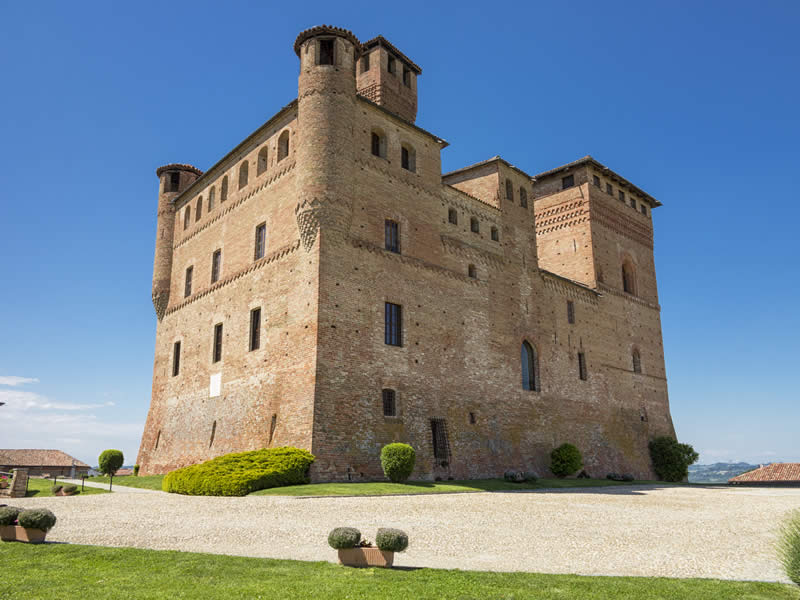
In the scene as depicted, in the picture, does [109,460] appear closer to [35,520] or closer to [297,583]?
[35,520]

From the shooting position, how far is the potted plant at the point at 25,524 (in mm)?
8820

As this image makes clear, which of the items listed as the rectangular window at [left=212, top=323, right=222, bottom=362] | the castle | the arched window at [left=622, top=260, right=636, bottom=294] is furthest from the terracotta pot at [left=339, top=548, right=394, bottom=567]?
the arched window at [left=622, top=260, right=636, bottom=294]

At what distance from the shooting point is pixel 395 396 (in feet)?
71.2

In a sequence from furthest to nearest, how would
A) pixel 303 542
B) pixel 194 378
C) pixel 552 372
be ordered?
pixel 552 372 < pixel 194 378 < pixel 303 542

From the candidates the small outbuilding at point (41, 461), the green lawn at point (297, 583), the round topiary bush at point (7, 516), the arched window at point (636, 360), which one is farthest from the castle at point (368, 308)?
the small outbuilding at point (41, 461)

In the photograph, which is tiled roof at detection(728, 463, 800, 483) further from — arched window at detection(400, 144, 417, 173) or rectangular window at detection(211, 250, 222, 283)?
rectangular window at detection(211, 250, 222, 283)

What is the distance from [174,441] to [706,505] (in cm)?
2100

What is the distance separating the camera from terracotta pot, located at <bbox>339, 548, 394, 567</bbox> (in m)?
7.54

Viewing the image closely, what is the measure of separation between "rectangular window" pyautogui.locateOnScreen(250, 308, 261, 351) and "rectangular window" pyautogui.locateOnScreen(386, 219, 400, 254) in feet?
18.5

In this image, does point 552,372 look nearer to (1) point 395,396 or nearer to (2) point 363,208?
(1) point 395,396

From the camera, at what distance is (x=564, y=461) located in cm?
2708

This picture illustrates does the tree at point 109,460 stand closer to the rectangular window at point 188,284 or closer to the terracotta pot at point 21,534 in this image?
the rectangular window at point 188,284

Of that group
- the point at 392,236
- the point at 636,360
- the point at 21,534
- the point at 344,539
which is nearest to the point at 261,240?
the point at 392,236

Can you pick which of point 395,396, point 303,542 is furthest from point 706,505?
point 303,542
